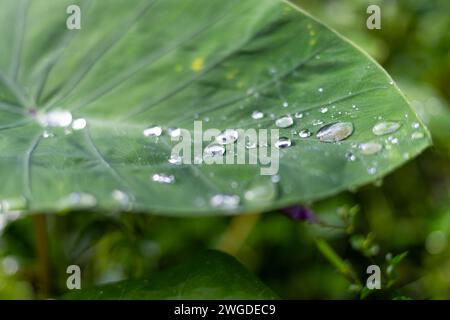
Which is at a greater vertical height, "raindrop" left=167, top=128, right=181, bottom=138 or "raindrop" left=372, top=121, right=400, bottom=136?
"raindrop" left=167, top=128, right=181, bottom=138

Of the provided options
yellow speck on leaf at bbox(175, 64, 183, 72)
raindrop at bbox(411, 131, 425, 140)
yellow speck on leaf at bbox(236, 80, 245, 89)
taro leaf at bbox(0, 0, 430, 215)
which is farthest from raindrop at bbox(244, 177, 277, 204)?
yellow speck on leaf at bbox(175, 64, 183, 72)

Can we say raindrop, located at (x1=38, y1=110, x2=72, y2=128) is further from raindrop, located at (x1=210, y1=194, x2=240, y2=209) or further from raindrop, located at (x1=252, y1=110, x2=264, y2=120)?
raindrop, located at (x1=210, y1=194, x2=240, y2=209)

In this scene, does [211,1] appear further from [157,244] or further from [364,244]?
[157,244]

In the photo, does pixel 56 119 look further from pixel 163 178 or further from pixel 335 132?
pixel 335 132

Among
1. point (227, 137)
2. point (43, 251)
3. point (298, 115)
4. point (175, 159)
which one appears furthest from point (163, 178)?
point (43, 251)

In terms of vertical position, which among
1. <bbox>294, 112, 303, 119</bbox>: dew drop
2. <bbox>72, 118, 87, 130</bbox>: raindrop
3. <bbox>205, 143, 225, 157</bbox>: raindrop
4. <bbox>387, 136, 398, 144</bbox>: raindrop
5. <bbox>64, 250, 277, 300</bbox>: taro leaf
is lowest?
<bbox>64, 250, 277, 300</bbox>: taro leaf

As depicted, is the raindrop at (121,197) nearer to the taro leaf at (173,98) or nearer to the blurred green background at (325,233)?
the taro leaf at (173,98)
